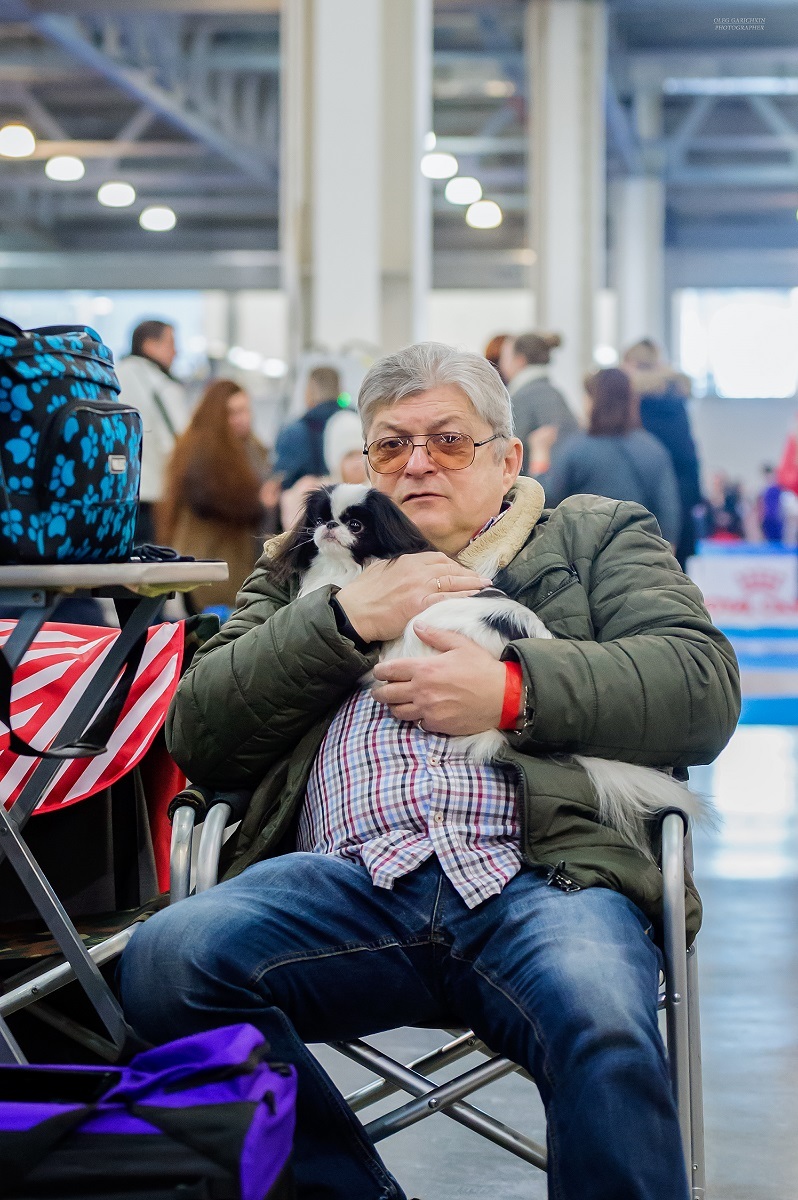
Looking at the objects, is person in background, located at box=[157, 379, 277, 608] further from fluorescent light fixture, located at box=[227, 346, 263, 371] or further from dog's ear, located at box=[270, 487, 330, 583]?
fluorescent light fixture, located at box=[227, 346, 263, 371]

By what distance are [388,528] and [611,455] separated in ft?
12.5

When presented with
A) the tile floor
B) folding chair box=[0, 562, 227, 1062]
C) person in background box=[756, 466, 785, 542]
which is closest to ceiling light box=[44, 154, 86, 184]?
person in background box=[756, 466, 785, 542]

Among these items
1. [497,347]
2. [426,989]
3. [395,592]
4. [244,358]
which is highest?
[244,358]

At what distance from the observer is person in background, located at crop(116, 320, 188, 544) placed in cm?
580

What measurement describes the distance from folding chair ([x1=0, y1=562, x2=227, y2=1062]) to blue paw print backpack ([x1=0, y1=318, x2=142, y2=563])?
5 cm

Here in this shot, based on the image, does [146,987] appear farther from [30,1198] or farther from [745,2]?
[745,2]

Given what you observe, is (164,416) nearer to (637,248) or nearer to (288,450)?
(288,450)

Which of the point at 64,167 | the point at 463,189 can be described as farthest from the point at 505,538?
the point at 64,167

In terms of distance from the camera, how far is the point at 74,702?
230 centimetres

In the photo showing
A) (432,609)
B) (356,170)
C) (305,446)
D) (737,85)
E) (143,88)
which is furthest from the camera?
(737,85)

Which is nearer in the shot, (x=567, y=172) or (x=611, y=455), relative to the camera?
(x=611, y=455)

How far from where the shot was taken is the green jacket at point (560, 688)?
1756 millimetres

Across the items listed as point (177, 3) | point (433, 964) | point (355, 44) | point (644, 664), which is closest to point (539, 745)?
point (644, 664)

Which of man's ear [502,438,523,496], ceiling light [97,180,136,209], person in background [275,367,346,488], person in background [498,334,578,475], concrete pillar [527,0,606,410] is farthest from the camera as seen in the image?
ceiling light [97,180,136,209]
